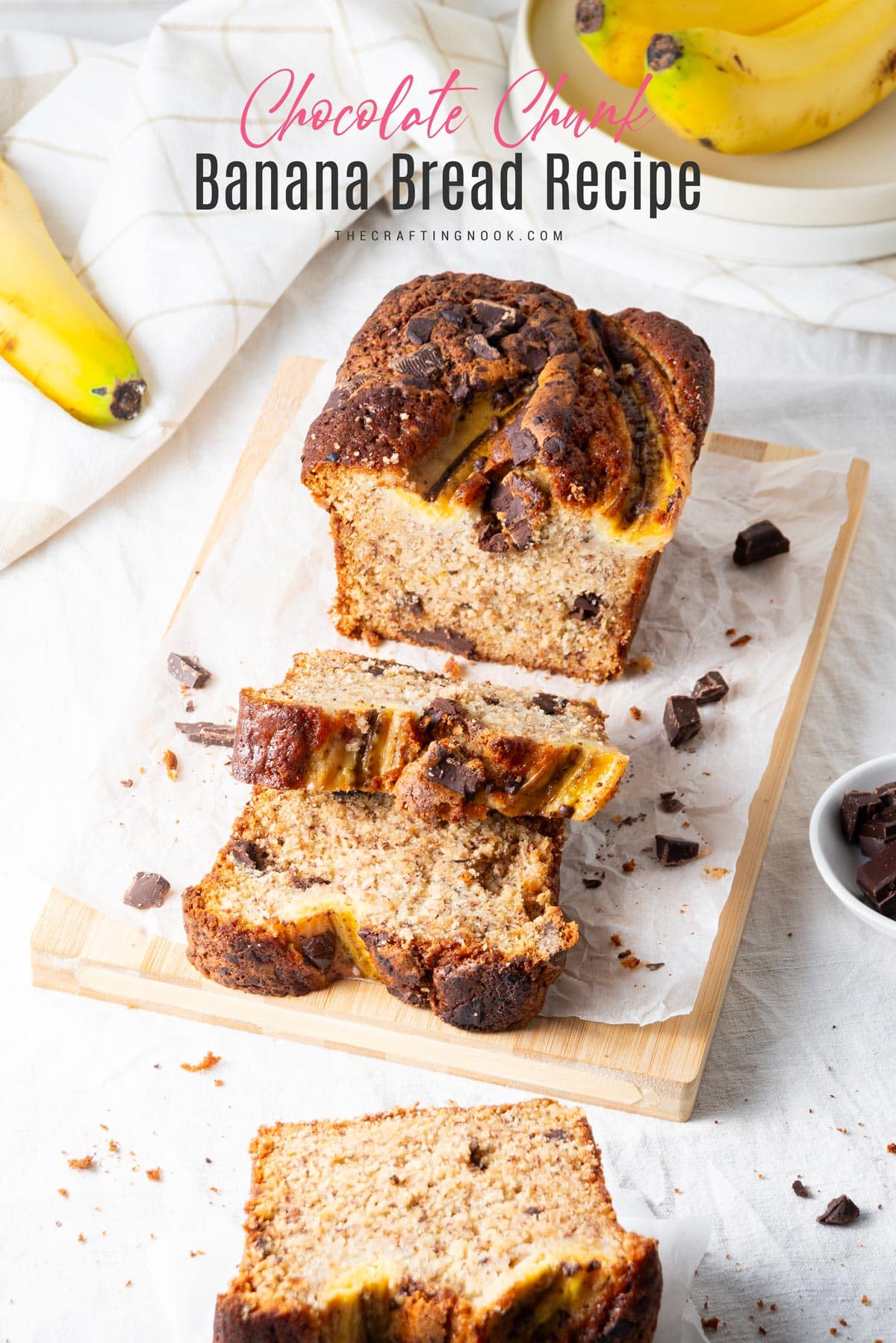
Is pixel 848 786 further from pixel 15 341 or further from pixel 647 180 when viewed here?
pixel 15 341

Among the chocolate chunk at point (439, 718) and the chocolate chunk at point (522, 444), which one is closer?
the chocolate chunk at point (439, 718)

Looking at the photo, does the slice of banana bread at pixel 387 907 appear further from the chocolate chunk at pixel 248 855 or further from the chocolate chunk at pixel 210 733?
the chocolate chunk at pixel 210 733

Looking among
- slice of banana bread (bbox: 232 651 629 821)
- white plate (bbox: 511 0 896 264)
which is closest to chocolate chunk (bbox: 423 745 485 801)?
slice of banana bread (bbox: 232 651 629 821)

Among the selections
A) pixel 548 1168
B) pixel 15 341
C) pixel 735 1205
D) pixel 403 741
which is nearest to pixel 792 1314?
pixel 735 1205

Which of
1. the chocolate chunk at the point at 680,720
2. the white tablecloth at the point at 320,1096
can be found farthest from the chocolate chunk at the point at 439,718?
the white tablecloth at the point at 320,1096

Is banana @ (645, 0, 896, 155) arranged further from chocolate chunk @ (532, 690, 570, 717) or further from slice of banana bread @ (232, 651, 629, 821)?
slice of banana bread @ (232, 651, 629, 821)
